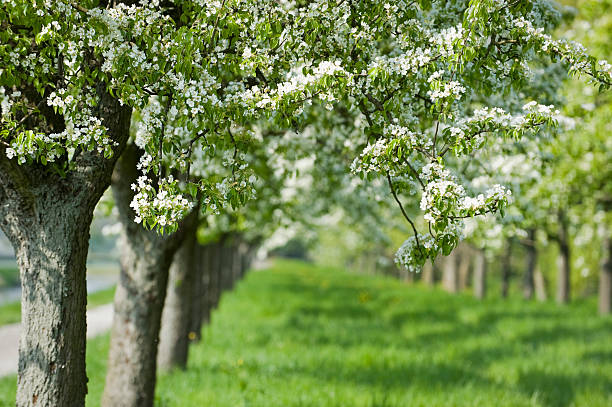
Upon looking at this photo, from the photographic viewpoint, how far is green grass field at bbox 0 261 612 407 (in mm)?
7891

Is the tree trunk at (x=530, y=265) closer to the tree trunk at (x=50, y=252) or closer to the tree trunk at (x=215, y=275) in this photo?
the tree trunk at (x=215, y=275)

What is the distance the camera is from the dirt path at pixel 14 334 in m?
12.0

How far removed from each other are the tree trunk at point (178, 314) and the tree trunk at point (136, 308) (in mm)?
2927

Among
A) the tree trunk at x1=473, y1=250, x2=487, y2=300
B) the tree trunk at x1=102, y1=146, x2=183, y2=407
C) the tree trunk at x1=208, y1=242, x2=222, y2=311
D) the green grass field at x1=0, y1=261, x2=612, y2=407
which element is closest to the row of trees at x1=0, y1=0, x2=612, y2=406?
the tree trunk at x1=102, y1=146, x2=183, y2=407

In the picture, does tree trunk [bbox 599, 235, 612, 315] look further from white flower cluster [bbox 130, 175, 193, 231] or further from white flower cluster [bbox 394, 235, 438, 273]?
white flower cluster [bbox 130, 175, 193, 231]

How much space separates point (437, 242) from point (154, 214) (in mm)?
1788

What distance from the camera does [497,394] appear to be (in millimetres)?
8352

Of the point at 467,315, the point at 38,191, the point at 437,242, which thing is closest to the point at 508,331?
the point at 467,315

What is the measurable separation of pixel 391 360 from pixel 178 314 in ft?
13.0

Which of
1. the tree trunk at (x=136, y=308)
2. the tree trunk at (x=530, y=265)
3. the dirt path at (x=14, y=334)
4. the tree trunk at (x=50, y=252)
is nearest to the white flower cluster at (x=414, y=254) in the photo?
the tree trunk at (x=50, y=252)

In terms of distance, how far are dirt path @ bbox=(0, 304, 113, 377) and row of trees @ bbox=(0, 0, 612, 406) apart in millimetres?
7800

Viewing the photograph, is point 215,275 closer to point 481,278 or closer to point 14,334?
point 14,334

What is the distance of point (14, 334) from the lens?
53.8ft

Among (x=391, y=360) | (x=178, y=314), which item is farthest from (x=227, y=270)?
(x=391, y=360)
